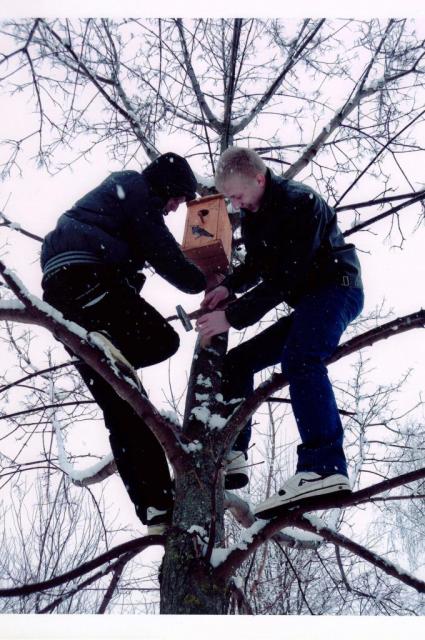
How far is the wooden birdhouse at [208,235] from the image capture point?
6.37 feet

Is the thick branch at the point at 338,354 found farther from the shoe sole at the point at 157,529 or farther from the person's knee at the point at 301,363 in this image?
the shoe sole at the point at 157,529

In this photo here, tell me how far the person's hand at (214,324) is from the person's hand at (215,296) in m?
0.15

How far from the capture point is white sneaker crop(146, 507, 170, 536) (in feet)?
4.81

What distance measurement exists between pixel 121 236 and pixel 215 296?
383 mm

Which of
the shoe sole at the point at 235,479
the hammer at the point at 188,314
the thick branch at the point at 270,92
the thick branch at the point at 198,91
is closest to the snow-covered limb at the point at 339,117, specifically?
the thick branch at the point at 270,92

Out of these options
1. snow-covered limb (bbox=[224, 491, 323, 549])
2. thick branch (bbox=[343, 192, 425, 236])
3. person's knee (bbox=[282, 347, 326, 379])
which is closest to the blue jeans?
person's knee (bbox=[282, 347, 326, 379])

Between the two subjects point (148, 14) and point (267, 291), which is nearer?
point (267, 291)

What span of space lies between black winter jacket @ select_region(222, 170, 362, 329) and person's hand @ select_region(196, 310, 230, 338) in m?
0.04

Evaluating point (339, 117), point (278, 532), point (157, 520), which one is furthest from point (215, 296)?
point (339, 117)

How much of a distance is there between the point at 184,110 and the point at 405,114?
118 centimetres

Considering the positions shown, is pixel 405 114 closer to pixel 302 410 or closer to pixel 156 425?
pixel 302 410
